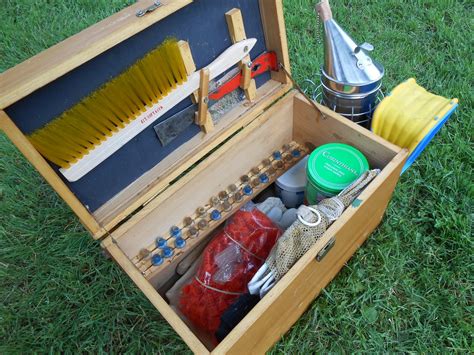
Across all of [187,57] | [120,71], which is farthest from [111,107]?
A: [187,57]

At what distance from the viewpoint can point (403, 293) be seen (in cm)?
127

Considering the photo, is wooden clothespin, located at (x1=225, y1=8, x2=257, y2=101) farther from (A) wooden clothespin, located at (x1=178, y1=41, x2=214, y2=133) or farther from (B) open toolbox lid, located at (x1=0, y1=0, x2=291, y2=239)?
(A) wooden clothespin, located at (x1=178, y1=41, x2=214, y2=133)

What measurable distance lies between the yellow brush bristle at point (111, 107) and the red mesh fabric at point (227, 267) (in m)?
0.47

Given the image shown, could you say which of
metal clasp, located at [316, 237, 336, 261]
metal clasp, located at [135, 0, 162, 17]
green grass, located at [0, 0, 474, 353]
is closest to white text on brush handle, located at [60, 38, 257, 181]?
metal clasp, located at [135, 0, 162, 17]

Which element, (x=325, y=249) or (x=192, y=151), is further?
(x=192, y=151)

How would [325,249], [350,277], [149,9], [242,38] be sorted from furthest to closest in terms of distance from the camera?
[350,277] < [242,38] < [325,249] < [149,9]

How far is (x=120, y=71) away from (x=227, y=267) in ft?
2.04

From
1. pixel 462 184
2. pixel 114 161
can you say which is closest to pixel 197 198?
pixel 114 161

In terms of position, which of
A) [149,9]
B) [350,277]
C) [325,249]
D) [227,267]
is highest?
[149,9]

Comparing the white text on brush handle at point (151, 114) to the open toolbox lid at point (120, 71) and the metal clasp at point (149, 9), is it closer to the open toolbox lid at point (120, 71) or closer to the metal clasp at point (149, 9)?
the open toolbox lid at point (120, 71)

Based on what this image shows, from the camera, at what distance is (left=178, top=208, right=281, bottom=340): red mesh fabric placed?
1.11 meters

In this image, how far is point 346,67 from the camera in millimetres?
1148

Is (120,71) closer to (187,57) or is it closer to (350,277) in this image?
(187,57)

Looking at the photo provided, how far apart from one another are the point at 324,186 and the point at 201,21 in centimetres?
55
